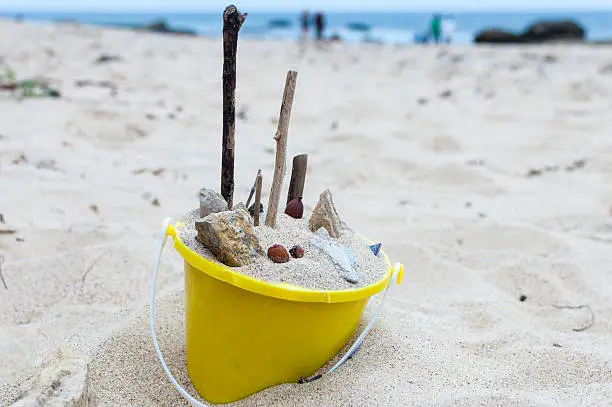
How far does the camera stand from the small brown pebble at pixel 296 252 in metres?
1.42

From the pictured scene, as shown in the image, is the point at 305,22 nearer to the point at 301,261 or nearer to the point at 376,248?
the point at 376,248

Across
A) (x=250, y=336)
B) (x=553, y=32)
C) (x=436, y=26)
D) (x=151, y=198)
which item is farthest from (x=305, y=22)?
(x=250, y=336)

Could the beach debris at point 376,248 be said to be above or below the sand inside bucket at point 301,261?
below

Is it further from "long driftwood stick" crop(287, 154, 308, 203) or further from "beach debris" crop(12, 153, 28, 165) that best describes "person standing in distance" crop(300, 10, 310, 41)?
"long driftwood stick" crop(287, 154, 308, 203)

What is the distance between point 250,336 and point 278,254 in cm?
19

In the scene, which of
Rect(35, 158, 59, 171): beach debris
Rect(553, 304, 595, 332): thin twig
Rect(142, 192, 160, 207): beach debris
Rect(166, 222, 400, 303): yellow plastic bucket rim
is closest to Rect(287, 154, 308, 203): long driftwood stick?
Rect(166, 222, 400, 303): yellow plastic bucket rim

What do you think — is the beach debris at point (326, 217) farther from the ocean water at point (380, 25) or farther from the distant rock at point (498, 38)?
the distant rock at point (498, 38)

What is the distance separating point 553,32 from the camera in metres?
15.4

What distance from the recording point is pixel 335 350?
5.00 feet

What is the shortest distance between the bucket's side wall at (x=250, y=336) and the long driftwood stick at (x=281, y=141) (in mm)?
246

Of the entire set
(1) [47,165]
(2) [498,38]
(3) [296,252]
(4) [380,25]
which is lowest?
(4) [380,25]

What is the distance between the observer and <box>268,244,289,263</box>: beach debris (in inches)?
54.2

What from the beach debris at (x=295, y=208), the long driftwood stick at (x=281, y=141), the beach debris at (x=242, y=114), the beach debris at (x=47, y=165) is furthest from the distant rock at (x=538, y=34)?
the long driftwood stick at (x=281, y=141)

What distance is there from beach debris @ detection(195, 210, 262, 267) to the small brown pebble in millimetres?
81
